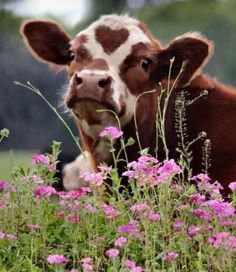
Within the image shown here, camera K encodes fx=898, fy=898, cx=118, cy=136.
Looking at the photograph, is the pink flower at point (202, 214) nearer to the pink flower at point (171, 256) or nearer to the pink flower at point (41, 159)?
the pink flower at point (171, 256)

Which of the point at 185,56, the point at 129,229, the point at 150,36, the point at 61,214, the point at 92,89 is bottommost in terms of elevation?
the point at 129,229

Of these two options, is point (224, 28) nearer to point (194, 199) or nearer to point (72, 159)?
point (72, 159)

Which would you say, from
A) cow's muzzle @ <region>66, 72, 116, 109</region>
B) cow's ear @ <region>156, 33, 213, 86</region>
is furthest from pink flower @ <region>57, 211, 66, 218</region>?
cow's ear @ <region>156, 33, 213, 86</region>

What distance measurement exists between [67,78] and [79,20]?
593 mm

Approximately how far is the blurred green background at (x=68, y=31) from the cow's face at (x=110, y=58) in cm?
44

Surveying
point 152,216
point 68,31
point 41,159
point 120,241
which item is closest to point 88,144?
point 68,31

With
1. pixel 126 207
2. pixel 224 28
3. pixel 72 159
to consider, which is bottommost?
pixel 126 207

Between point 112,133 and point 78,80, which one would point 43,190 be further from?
point 78,80

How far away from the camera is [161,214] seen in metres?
3.90

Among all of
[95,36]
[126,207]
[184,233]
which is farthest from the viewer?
[95,36]

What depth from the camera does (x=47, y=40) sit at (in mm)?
6324

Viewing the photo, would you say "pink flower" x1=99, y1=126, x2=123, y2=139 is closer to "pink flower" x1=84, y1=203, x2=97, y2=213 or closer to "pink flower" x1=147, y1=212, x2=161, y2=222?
"pink flower" x1=84, y1=203, x2=97, y2=213

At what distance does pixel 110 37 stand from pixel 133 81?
0.33 metres

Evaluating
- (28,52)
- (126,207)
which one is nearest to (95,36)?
(28,52)
